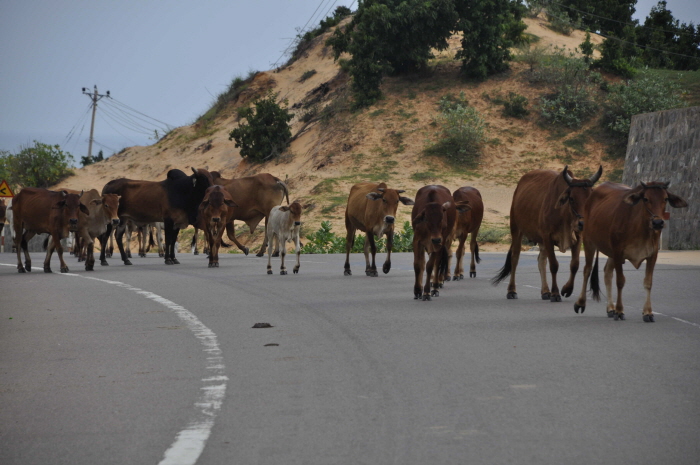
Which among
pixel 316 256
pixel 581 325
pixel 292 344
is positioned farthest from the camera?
pixel 316 256

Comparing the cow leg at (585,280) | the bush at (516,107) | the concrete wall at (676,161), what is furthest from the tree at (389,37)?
the cow leg at (585,280)

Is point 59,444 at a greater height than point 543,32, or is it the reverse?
point 543,32

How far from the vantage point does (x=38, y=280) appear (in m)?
18.6

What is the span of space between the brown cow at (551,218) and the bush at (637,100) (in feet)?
132

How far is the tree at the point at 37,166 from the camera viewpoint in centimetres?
7194

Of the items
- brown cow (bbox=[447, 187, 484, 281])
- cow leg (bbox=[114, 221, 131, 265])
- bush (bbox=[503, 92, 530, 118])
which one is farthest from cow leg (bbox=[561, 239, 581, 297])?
bush (bbox=[503, 92, 530, 118])

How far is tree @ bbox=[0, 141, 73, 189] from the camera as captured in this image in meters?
71.9

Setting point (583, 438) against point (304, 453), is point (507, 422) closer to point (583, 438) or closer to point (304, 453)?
point (583, 438)

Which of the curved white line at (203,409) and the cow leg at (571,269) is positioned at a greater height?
the cow leg at (571,269)

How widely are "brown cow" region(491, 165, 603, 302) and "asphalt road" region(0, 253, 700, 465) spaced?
51 cm

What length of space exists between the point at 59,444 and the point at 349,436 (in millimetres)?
1729

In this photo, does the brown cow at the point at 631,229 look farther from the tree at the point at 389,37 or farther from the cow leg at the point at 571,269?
the tree at the point at 389,37

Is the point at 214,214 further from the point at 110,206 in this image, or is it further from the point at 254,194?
the point at 254,194

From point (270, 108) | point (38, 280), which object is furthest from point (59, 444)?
point (270, 108)
